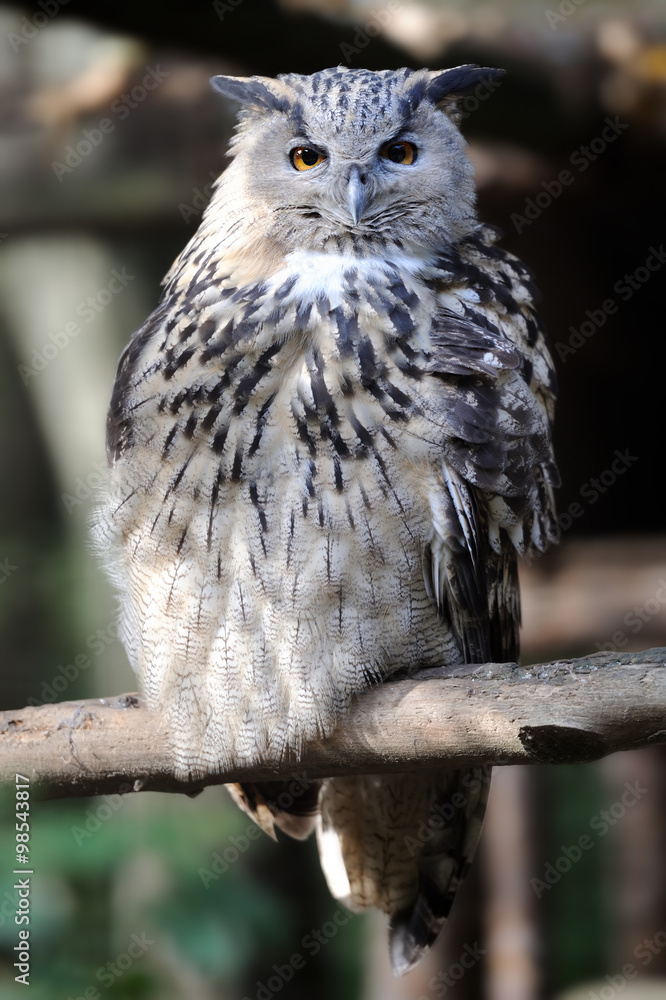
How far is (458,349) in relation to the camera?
2082 millimetres

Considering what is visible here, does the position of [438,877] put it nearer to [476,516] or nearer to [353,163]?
[476,516]

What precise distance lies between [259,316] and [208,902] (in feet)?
5.61

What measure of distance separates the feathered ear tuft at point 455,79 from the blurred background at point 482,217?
0.85m

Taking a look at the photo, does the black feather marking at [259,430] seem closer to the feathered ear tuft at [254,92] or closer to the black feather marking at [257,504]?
the black feather marking at [257,504]

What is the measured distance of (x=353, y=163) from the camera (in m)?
2.17

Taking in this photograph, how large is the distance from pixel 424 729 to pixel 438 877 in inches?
32.8

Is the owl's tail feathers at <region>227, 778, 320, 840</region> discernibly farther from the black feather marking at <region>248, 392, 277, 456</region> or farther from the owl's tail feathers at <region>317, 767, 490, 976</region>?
the black feather marking at <region>248, 392, 277, 456</region>

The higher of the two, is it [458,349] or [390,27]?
[390,27]

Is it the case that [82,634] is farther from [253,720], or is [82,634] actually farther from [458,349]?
[458,349]

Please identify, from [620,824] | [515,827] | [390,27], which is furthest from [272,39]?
[620,824]

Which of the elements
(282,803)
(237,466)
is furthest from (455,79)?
(282,803)

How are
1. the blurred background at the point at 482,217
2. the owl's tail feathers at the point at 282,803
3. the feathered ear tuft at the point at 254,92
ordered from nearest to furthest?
the feathered ear tuft at the point at 254,92
the owl's tail feathers at the point at 282,803
the blurred background at the point at 482,217

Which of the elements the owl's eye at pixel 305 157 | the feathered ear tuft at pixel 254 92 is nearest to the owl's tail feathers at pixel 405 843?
the owl's eye at pixel 305 157

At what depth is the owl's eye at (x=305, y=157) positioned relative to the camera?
7.37ft
